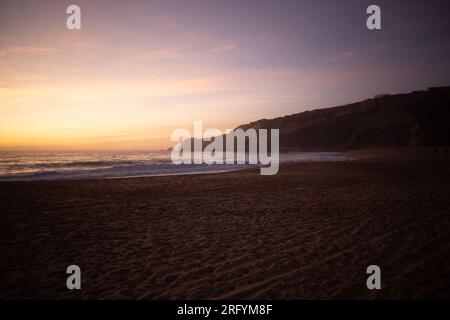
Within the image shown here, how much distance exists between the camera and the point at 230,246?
6.26 meters

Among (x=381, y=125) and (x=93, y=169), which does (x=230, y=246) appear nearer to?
(x=93, y=169)

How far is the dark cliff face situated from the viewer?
200 feet

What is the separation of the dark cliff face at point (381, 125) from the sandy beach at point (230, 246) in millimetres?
62868

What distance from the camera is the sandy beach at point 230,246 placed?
4391mm

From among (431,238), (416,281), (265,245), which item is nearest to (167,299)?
(265,245)

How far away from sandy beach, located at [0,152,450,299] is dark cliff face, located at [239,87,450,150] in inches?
2475
